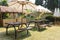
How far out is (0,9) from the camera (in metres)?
19.5

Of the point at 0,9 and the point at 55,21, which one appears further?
the point at 55,21

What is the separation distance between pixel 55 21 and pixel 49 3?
2283cm

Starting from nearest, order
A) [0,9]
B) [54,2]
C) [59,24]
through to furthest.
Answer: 1. [0,9]
2. [59,24]
3. [54,2]

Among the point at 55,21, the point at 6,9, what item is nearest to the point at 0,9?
the point at 6,9

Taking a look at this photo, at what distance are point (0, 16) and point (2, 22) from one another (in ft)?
6.17

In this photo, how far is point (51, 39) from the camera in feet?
37.7

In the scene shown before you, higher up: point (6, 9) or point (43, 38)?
Answer: point (6, 9)

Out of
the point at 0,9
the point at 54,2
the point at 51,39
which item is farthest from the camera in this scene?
the point at 54,2

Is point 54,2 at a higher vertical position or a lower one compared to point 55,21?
higher

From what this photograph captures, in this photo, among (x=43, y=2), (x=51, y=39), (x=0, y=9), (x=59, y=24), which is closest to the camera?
(x=51, y=39)

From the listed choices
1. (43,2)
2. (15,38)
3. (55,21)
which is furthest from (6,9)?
(43,2)

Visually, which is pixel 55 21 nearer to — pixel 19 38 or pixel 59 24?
pixel 59 24

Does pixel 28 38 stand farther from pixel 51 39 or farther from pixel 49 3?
pixel 49 3

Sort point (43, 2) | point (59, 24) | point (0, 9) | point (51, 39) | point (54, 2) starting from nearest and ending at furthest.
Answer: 1. point (51, 39)
2. point (0, 9)
3. point (59, 24)
4. point (54, 2)
5. point (43, 2)
